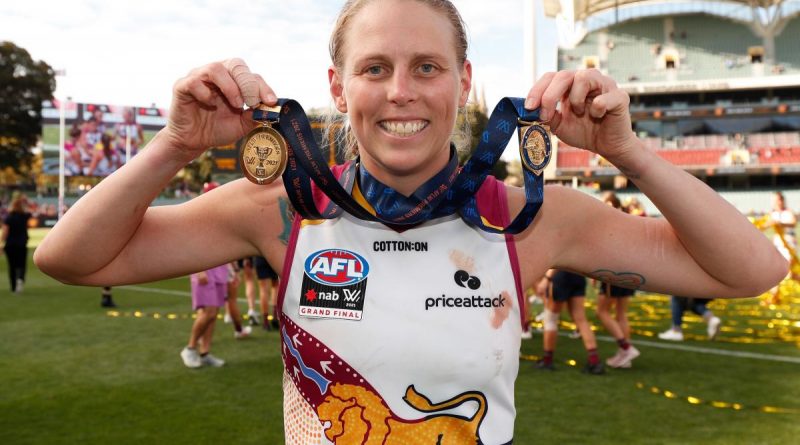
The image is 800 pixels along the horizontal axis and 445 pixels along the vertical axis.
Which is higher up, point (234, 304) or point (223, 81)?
point (223, 81)

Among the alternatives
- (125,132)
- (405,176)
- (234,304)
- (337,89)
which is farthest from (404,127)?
(125,132)

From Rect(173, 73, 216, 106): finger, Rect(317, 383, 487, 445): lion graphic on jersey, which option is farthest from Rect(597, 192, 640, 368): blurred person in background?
Rect(173, 73, 216, 106): finger

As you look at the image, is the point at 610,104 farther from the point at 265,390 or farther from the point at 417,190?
the point at 265,390

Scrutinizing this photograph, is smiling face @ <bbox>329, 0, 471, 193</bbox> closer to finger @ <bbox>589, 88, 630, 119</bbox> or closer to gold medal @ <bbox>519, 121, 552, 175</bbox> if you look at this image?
gold medal @ <bbox>519, 121, 552, 175</bbox>

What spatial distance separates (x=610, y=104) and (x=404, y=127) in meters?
0.49

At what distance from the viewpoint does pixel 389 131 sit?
1681 mm

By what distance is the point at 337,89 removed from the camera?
6.18 feet

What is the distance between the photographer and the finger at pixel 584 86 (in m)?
1.68

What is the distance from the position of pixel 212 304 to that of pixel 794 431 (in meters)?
5.72

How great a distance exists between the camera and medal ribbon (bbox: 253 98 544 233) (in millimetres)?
1762

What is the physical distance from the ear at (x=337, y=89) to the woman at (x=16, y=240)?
49.9ft

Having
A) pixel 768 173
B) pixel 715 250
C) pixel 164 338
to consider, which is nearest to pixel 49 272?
pixel 715 250

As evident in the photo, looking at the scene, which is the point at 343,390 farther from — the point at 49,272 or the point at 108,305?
the point at 108,305

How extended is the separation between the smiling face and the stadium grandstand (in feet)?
155
